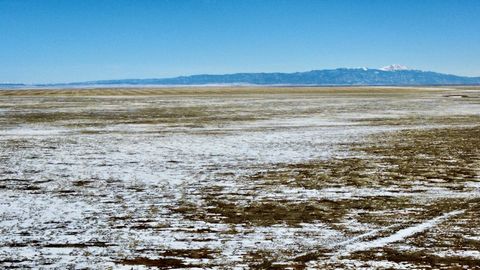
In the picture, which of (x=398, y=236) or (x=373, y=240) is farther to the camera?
(x=398, y=236)

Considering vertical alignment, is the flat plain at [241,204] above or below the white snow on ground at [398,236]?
above

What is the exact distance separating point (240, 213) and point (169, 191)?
258 cm

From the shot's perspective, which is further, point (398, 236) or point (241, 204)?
point (241, 204)

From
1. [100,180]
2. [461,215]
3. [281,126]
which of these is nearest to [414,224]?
[461,215]

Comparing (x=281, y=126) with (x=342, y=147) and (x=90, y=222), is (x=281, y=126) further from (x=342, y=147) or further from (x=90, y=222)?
(x=90, y=222)

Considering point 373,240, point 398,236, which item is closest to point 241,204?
point 373,240

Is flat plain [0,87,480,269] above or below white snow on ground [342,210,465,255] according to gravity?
above

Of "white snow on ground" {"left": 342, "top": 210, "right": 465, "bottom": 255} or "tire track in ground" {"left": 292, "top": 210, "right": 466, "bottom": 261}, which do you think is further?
"white snow on ground" {"left": 342, "top": 210, "right": 465, "bottom": 255}

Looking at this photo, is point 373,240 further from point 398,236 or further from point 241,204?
point 241,204

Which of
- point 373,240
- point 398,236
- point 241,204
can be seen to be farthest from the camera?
point 241,204

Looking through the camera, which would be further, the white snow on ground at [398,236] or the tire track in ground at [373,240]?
the white snow on ground at [398,236]

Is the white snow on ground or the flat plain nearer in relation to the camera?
the flat plain

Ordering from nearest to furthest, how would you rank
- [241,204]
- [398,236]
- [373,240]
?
[373,240]
[398,236]
[241,204]

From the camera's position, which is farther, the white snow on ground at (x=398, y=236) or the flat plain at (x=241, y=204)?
the white snow on ground at (x=398, y=236)
